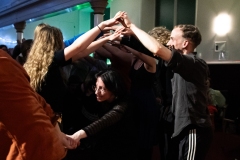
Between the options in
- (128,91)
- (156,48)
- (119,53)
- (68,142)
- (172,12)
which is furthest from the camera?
(172,12)

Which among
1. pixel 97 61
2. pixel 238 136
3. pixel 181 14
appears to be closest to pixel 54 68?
pixel 97 61

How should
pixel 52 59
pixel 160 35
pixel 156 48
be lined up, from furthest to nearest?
pixel 160 35
pixel 52 59
pixel 156 48

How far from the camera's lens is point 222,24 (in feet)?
19.7

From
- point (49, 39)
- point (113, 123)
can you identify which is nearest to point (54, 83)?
point (49, 39)

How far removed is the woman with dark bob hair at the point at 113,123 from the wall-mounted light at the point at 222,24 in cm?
459

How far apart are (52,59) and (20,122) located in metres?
1.22

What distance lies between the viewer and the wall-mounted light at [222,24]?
5.95m

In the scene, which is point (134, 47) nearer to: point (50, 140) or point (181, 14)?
point (50, 140)

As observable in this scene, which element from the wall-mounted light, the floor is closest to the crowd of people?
the floor

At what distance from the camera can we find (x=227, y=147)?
13.9 feet

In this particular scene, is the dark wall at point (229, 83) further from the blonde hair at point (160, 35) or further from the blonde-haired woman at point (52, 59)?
the blonde-haired woman at point (52, 59)

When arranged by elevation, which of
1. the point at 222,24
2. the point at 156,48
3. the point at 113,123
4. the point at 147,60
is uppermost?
the point at 222,24

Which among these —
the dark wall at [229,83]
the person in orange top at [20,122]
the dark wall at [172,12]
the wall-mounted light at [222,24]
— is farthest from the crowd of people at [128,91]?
the dark wall at [172,12]

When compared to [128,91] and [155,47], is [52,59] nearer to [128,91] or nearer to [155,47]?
[128,91]
